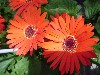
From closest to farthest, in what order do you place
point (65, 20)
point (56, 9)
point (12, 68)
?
point (65, 20)
point (56, 9)
point (12, 68)

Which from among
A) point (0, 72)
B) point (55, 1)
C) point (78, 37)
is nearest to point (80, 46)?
point (78, 37)

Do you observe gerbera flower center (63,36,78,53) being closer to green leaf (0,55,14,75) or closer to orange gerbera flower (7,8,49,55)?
orange gerbera flower (7,8,49,55)

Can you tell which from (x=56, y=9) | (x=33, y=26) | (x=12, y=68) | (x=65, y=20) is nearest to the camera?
(x=65, y=20)

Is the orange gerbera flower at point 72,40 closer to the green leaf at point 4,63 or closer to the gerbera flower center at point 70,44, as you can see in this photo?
the gerbera flower center at point 70,44

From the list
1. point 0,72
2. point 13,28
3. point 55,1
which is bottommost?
point 0,72

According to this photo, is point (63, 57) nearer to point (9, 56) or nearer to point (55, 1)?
point (55, 1)

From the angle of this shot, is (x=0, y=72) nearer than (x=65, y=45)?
No

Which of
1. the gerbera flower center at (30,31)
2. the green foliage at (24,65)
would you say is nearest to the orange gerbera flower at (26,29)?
the gerbera flower center at (30,31)

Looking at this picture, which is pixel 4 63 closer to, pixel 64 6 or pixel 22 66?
pixel 22 66

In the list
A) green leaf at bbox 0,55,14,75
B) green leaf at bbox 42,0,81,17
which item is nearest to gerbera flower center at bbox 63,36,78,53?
green leaf at bbox 42,0,81,17
